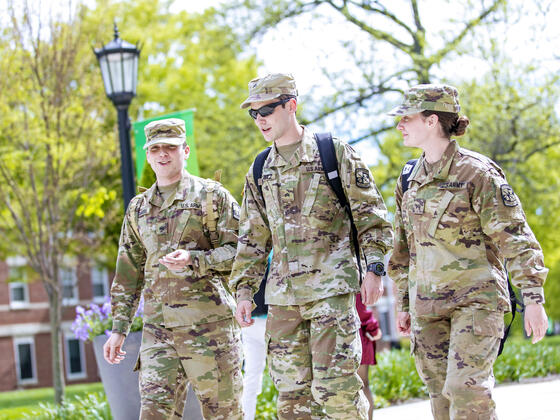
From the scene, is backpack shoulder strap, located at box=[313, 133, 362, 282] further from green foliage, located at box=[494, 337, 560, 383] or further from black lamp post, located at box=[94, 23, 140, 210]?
green foliage, located at box=[494, 337, 560, 383]

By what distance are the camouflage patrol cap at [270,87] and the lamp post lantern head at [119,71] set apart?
565 cm

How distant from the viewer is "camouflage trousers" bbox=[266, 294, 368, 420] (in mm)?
4254

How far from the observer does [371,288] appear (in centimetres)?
429

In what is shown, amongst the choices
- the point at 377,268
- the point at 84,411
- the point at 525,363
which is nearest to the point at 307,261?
the point at 377,268

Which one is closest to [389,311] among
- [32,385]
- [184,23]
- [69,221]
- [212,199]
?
[32,385]

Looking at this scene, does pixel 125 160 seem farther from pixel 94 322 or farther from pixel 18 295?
pixel 18 295

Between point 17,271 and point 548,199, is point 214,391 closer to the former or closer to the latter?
point 548,199

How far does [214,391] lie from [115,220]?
51.5 ft

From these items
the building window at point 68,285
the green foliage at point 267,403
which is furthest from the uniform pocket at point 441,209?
the building window at point 68,285

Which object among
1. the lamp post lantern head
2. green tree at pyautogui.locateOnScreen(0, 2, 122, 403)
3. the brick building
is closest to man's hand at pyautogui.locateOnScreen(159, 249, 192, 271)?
the lamp post lantern head

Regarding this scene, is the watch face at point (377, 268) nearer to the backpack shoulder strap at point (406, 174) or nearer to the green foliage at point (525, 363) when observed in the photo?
the backpack shoulder strap at point (406, 174)

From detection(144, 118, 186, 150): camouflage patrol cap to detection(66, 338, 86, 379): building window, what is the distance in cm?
3429

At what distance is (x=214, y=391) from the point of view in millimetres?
5141

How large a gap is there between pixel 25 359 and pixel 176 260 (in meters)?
35.0
